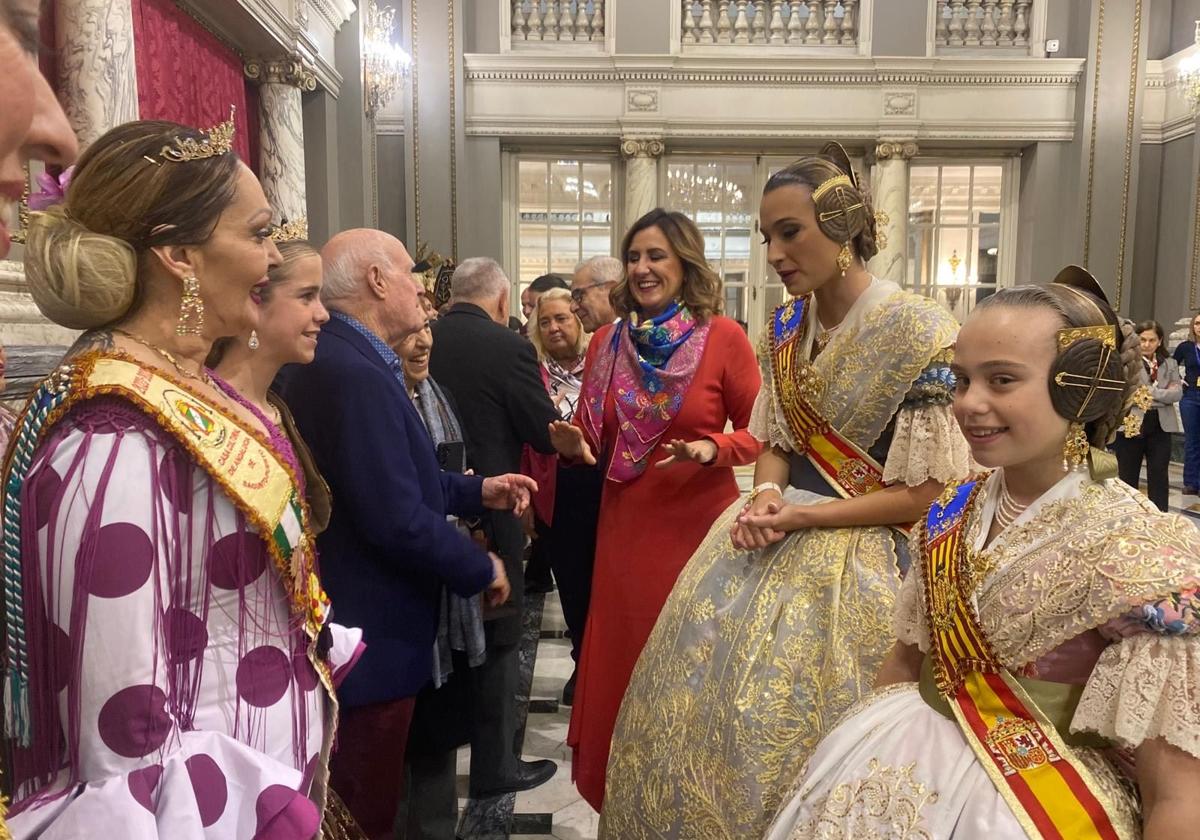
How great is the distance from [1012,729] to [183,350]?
3.72 feet

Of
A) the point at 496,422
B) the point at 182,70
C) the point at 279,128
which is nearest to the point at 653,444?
the point at 496,422

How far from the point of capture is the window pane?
9000 mm

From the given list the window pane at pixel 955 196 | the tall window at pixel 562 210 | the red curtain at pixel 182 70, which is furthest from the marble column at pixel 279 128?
the window pane at pixel 955 196

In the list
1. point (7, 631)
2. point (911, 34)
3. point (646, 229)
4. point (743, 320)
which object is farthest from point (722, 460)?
point (911, 34)

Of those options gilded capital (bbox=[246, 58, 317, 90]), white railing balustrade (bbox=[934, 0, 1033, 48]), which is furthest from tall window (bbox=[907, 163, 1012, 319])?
gilded capital (bbox=[246, 58, 317, 90])

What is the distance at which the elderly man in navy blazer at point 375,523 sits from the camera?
1616 millimetres

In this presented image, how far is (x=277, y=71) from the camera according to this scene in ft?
17.9

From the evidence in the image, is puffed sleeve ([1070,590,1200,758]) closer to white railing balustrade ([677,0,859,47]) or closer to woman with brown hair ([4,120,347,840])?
woman with brown hair ([4,120,347,840])

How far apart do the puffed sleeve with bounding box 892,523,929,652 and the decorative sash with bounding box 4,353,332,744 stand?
2.80 ft

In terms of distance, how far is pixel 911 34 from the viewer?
838 centimetres

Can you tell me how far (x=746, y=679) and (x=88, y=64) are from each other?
3086mm

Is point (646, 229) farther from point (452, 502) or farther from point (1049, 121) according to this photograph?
point (1049, 121)

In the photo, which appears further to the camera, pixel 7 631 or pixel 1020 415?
pixel 1020 415

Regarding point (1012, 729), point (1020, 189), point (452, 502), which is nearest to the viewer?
point (1012, 729)
